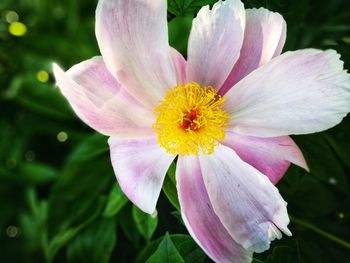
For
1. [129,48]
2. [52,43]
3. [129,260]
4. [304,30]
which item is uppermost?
[129,48]

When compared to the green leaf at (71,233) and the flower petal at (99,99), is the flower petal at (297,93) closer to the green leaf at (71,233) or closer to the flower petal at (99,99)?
the flower petal at (99,99)

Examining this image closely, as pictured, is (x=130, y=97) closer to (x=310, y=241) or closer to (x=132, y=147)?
(x=132, y=147)

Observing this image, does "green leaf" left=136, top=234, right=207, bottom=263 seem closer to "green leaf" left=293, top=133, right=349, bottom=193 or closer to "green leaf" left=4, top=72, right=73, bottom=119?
"green leaf" left=293, top=133, right=349, bottom=193

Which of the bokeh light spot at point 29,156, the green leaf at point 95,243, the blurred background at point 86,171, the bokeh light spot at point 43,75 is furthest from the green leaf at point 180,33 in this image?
the bokeh light spot at point 29,156

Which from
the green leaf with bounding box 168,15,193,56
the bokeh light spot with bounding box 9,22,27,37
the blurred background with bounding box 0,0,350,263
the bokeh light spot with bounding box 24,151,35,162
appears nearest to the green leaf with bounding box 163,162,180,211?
the blurred background with bounding box 0,0,350,263

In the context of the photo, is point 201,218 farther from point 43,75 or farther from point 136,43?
point 43,75

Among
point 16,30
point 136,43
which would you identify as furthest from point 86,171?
point 16,30

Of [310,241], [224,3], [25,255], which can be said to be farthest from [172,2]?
[25,255]
